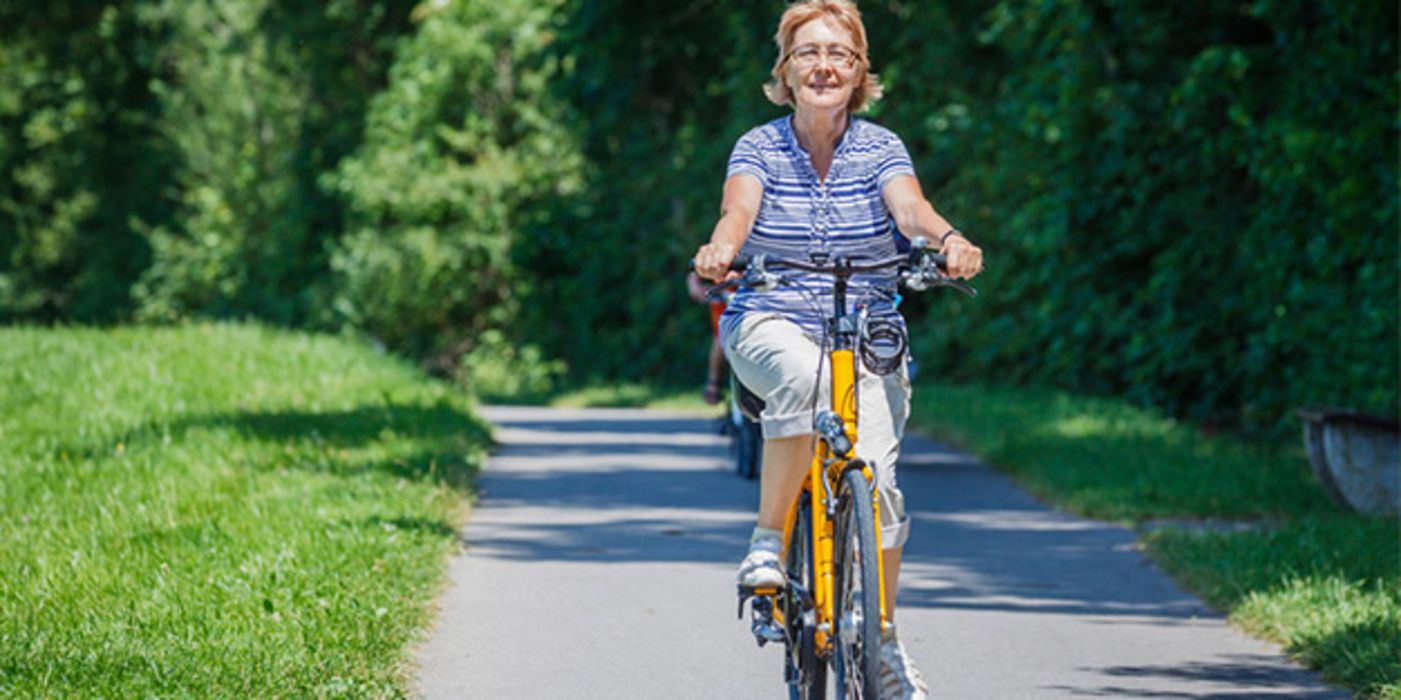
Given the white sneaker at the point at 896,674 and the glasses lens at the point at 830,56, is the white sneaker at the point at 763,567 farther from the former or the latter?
the glasses lens at the point at 830,56

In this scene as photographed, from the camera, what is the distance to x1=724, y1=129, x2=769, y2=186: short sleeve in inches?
231

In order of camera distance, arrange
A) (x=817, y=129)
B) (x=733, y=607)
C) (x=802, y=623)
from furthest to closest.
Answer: (x=733, y=607), (x=817, y=129), (x=802, y=623)

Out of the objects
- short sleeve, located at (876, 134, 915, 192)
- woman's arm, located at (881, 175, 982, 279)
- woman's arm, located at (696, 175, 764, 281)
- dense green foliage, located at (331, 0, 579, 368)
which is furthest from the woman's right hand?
dense green foliage, located at (331, 0, 579, 368)

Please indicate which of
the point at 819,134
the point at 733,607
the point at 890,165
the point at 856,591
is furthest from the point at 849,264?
the point at 733,607

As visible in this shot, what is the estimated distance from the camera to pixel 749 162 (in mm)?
5871

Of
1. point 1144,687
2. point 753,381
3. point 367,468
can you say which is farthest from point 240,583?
point 367,468

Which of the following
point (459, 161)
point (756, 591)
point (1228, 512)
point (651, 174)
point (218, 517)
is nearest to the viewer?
point (756, 591)

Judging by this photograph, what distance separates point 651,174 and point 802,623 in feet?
86.9

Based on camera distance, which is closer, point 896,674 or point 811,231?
point 896,674

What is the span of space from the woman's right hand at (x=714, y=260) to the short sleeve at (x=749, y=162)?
443 millimetres

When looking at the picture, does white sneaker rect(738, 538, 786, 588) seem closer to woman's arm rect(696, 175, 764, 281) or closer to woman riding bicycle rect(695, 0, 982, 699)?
woman riding bicycle rect(695, 0, 982, 699)

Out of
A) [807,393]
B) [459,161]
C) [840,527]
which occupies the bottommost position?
[459,161]

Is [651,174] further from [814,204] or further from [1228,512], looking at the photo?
[814,204]

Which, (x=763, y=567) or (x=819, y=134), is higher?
(x=819, y=134)
